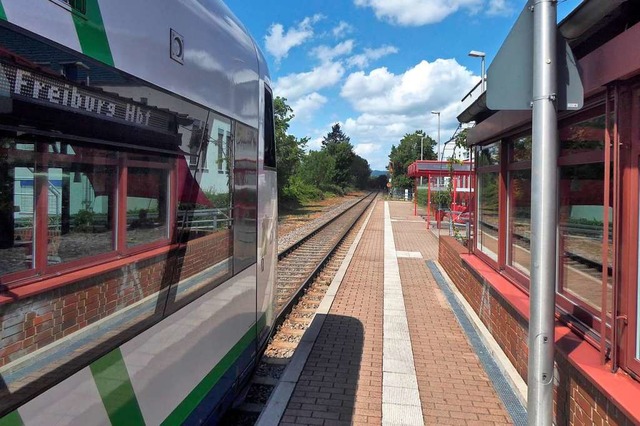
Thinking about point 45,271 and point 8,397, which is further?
point 45,271

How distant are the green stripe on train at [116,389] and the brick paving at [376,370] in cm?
202

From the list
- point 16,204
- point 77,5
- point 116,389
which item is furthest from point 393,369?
point 77,5

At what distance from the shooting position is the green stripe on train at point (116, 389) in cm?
203

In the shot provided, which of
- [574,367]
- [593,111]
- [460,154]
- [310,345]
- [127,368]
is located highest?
[460,154]

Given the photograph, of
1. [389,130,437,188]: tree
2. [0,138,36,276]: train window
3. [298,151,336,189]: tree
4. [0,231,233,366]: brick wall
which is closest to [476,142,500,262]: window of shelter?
[0,231,233,366]: brick wall

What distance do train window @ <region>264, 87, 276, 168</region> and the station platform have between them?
7.15ft

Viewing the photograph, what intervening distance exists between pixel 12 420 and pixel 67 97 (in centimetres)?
114

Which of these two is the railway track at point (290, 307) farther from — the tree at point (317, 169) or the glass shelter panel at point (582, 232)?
the tree at point (317, 169)

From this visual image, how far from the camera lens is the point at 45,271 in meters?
1.95

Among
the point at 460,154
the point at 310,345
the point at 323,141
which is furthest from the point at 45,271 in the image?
the point at 323,141

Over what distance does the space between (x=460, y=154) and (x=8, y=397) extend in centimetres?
1488

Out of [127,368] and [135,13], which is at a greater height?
[135,13]

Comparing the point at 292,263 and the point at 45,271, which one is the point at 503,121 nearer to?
the point at 45,271

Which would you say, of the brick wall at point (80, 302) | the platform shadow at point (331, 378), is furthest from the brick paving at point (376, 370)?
the brick wall at point (80, 302)
